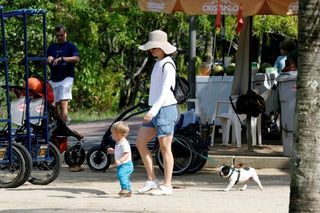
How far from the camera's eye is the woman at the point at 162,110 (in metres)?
11.5

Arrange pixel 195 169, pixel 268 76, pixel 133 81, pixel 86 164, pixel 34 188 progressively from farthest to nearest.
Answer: pixel 133 81 → pixel 268 76 → pixel 86 164 → pixel 195 169 → pixel 34 188

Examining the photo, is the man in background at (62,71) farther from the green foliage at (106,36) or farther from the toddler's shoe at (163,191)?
the green foliage at (106,36)

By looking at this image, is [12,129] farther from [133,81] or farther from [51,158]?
[133,81]

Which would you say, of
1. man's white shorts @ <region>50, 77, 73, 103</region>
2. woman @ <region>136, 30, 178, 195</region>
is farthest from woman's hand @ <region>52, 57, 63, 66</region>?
woman @ <region>136, 30, 178, 195</region>

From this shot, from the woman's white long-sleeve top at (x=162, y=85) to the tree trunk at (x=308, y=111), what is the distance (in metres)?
3.55

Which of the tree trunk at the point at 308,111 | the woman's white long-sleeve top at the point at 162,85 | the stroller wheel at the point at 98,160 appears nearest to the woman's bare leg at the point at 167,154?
the woman's white long-sleeve top at the point at 162,85

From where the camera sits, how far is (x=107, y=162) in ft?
47.3

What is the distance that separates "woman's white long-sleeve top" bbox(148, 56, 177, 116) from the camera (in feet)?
37.6

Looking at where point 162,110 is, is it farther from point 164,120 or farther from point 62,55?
point 62,55

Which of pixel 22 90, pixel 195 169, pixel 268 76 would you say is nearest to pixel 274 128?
pixel 268 76

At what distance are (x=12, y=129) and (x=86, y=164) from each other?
288 cm

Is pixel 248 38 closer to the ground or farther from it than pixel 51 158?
farther from it

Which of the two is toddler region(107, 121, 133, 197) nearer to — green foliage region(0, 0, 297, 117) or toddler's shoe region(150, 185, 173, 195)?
toddler's shoe region(150, 185, 173, 195)

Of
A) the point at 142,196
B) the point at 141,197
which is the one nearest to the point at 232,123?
the point at 142,196
